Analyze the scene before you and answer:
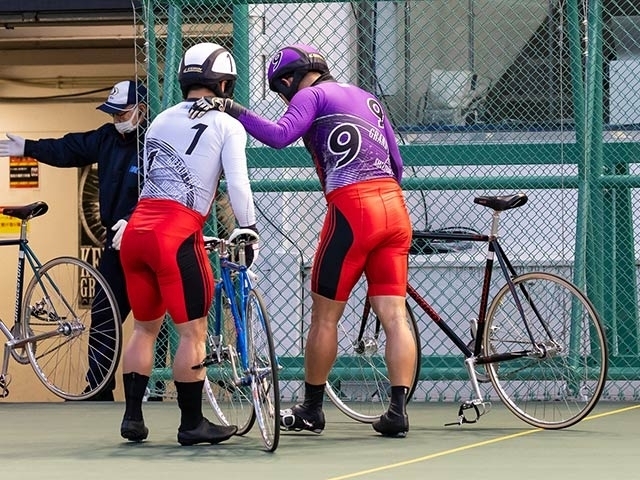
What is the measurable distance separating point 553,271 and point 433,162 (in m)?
1.01

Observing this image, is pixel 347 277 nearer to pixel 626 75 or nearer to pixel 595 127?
pixel 595 127

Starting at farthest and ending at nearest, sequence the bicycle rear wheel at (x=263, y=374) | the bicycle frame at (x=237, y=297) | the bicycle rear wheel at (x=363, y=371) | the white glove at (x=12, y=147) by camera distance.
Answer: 1. the white glove at (x=12, y=147)
2. the bicycle rear wheel at (x=363, y=371)
3. the bicycle frame at (x=237, y=297)
4. the bicycle rear wheel at (x=263, y=374)

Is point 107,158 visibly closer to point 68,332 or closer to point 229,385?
point 68,332

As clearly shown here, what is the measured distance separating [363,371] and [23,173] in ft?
18.6

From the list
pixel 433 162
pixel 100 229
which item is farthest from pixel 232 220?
pixel 100 229

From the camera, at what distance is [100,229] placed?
1323 centimetres

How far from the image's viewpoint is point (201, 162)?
684cm

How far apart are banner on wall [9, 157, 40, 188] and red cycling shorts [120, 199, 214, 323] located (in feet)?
21.6

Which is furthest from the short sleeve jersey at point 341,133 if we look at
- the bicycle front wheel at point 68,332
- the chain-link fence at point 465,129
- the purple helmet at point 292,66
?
the bicycle front wheel at point 68,332

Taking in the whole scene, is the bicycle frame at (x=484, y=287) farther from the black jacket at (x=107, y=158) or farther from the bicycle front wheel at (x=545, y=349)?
the black jacket at (x=107, y=158)

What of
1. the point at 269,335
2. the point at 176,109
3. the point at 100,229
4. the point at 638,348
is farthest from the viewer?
the point at 100,229

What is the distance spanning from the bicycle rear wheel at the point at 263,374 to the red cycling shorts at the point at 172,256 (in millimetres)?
236

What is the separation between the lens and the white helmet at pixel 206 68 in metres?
6.88

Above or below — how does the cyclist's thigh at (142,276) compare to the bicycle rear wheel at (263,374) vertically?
above
